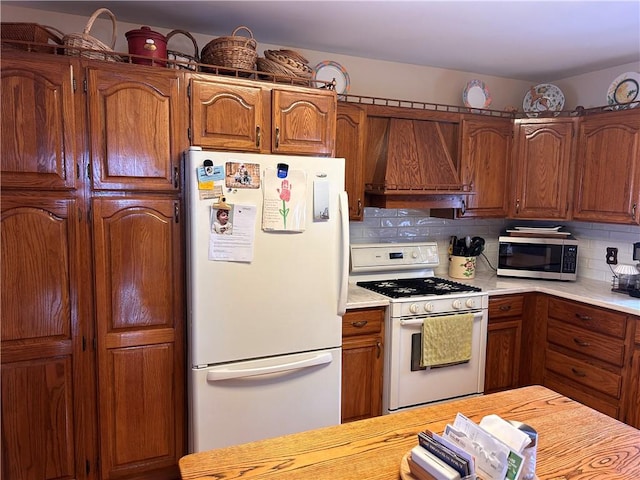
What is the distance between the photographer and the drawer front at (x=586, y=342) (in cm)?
266

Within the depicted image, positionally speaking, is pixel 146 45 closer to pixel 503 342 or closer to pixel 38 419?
pixel 38 419

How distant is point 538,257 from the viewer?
3.34 m

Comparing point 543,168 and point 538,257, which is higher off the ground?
point 543,168

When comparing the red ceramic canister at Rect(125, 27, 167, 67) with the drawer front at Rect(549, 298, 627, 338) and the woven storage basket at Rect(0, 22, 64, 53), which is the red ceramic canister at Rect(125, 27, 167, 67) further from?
the drawer front at Rect(549, 298, 627, 338)

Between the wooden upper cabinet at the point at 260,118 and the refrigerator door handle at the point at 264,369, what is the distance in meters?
1.06

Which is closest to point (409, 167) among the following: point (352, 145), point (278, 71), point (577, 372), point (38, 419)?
point (352, 145)

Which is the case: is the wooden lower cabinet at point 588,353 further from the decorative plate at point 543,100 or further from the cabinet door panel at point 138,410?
the cabinet door panel at point 138,410

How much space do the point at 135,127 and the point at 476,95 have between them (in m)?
2.48

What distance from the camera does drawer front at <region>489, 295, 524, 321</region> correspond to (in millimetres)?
3049

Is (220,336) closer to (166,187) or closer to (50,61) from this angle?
(166,187)

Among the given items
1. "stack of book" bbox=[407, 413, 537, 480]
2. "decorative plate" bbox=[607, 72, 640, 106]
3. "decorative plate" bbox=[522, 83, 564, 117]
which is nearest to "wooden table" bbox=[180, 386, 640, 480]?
"stack of book" bbox=[407, 413, 537, 480]

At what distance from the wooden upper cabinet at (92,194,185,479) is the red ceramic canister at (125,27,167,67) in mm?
655

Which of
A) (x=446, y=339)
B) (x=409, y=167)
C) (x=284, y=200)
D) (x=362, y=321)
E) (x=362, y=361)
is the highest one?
(x=409, y=167)

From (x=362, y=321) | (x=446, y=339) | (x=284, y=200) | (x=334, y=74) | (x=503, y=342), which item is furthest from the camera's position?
(x=503, y=342)
